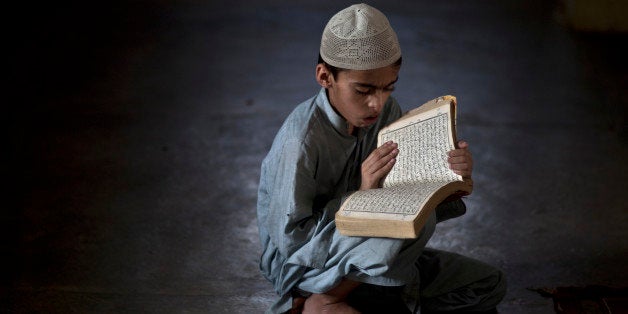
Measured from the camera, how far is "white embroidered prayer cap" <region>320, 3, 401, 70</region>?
7.08ft

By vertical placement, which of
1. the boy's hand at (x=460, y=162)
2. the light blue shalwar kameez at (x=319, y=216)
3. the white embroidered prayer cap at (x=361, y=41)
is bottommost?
the light blue shalwar kameez at (x=319, y=216)

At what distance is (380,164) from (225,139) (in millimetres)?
1740

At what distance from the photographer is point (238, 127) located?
155 inches

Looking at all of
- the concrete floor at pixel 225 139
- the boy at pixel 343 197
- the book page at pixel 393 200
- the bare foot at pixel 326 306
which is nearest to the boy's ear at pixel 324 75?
the boy at pixel 343 197

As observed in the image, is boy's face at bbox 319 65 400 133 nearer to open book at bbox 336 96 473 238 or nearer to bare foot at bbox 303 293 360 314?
open book at bbox 336 96 473 238

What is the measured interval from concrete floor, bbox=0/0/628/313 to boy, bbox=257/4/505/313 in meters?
0.25

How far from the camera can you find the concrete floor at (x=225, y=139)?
2818 millimetres

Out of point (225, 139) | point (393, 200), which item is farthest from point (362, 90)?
point (225, 139)

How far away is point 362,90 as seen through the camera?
2.22 m

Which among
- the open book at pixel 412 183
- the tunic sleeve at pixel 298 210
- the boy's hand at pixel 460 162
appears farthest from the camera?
the tunic sleeve at pixel 298 210

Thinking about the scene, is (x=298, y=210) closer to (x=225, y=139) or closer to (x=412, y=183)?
(x=412, y=183)

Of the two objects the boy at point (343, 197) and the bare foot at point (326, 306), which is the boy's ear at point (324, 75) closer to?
the boy at point (343, 197)

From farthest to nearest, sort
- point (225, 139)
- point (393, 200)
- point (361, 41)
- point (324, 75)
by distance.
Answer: point (225, 139) → point (324, 75) → point (361, 41) → point (393, 200)

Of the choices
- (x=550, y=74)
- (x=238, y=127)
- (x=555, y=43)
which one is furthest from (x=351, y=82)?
(x=555, y=43)
